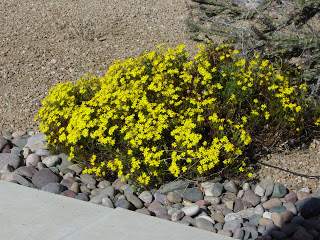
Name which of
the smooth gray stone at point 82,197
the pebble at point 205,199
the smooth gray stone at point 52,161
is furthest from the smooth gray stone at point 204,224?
the smooth gray stone at point 52,161

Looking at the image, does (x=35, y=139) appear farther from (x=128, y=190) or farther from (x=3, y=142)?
(x=128, y=190)

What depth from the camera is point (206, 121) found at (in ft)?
16.4

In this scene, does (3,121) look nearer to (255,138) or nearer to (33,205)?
(33,205)

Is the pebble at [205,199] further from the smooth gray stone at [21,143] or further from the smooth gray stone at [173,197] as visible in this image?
the smooth gray stone at [21,143]

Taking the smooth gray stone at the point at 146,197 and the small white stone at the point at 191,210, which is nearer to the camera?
the small white stone at the point at 191,210

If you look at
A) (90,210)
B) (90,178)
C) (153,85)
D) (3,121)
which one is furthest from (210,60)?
(3,121)

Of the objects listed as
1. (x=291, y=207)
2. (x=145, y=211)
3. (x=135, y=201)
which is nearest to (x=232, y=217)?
(x=291, y=207)

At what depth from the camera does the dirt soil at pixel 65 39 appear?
22.6ft

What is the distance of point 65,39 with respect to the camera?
7.98 m

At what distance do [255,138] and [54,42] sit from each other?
13.4 feet

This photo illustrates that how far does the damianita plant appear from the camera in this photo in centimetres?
463

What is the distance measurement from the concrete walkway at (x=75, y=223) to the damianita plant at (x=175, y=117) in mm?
572

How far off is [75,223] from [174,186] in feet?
3.64

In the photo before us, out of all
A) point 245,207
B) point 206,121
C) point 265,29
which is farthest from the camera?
point 265,29
